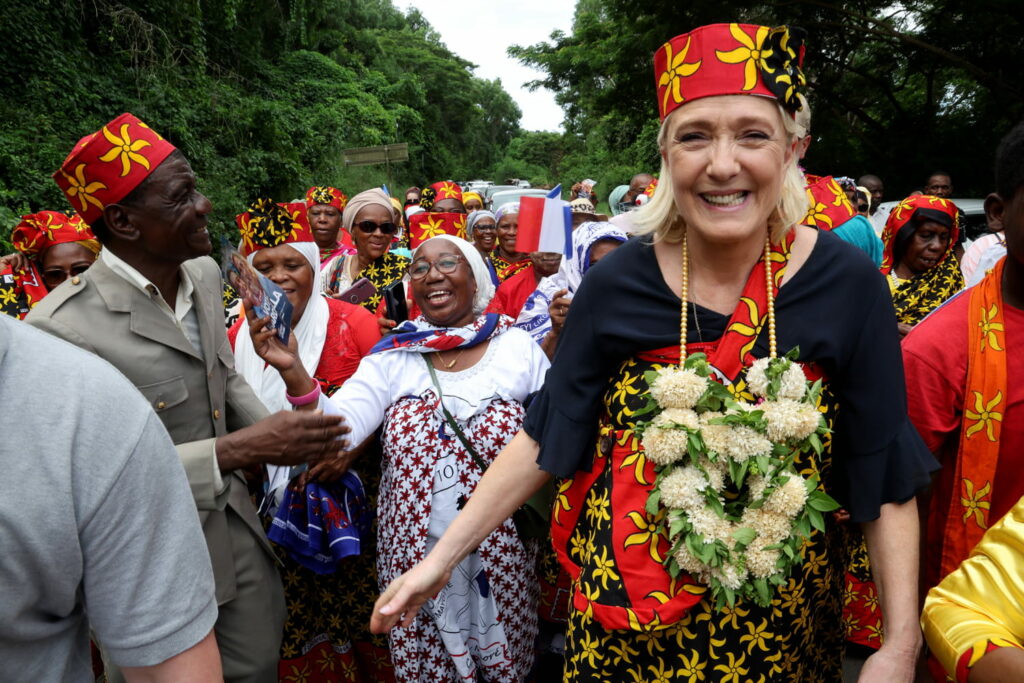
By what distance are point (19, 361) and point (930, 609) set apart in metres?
1.71

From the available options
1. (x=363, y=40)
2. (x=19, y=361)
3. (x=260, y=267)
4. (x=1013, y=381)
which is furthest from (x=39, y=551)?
(x=363, y=40)

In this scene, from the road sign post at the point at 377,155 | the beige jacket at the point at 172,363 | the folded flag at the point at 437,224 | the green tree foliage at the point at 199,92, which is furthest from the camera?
the road sign post at the point at 377,155

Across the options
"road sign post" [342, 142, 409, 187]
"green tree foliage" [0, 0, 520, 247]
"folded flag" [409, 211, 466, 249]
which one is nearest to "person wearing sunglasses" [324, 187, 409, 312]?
"folded flag" [409, 211, 466, 249]

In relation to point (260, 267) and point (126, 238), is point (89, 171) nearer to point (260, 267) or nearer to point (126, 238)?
point (126, 238)

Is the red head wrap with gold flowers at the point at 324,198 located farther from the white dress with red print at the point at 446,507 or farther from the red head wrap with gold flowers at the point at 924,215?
the red head wrap with gold flowers at the point at 924,215

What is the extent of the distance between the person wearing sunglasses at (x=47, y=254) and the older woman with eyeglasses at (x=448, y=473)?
2.43 metres

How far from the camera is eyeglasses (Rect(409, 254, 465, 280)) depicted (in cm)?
352

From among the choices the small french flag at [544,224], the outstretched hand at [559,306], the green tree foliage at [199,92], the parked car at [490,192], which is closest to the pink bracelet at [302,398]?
the outstretched hand at [559,306]

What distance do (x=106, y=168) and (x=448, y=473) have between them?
1.70 meters

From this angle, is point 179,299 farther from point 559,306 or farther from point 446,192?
point 446,192

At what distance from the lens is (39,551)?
1.18m

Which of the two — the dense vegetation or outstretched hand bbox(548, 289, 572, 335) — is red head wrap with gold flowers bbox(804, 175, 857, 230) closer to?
outstretched hand bbox(548, 289, 572, 335)

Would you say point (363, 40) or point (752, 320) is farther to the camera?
point (363, 40)

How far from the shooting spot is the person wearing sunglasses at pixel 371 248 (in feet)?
20.2
